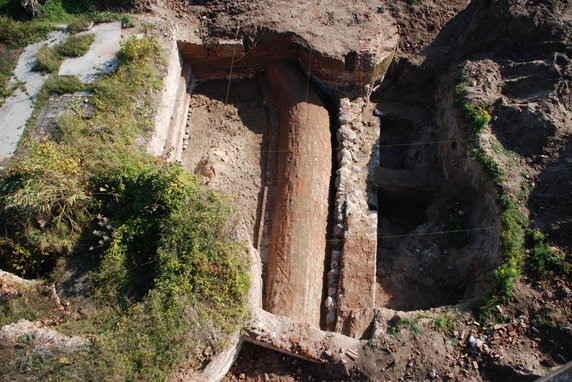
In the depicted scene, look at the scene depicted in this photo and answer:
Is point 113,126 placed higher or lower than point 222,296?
higher

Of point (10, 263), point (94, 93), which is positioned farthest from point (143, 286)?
point (94, 93)

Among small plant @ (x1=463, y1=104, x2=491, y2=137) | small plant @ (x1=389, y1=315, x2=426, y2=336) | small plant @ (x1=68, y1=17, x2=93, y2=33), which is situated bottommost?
small plant @ (x1=389, y1=315, x2=426, y2=336)

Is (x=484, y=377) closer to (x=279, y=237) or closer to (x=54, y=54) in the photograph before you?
(x=279, y=237)

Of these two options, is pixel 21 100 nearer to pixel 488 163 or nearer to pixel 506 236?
pixel 488 163

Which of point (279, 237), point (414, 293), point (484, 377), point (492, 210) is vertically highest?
point (492, 210)

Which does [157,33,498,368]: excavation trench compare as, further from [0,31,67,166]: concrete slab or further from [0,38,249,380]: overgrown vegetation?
[0,31,67,166]: concrete slab

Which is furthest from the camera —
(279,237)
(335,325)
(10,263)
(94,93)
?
(94,93)

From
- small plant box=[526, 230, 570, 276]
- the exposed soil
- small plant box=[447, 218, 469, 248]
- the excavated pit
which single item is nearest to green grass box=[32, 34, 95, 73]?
the exposed soil
